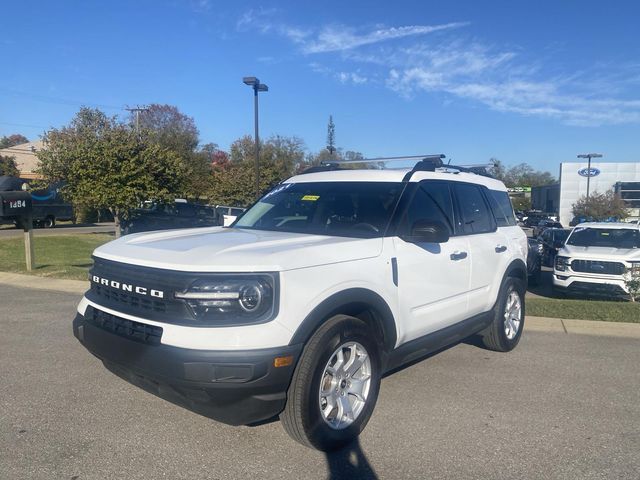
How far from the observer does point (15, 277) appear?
1060 centimetres

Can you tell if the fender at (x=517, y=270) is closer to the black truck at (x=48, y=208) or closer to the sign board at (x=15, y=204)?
the sign board at (x=15, y=204)

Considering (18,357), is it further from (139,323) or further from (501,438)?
(501,438)

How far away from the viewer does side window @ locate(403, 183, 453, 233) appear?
4.46 metres

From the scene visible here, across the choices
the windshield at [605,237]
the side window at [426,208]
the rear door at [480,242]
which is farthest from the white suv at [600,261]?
the side window at [426,208]

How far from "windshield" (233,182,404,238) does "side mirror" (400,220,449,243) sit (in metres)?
0.26

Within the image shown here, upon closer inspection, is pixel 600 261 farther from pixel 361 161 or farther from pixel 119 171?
pixel 119 171

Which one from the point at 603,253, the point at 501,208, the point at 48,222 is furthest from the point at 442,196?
the point at 48,222

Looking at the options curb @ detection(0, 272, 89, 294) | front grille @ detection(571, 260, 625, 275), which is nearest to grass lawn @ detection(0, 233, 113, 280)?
curb @ detection(0, 272, 89, 294)

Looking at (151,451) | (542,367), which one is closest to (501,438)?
(542,367)

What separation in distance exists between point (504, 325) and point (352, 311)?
2705 millimetres

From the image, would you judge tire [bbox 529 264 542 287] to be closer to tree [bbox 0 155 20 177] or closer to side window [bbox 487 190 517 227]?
side window [bbox 487 190 517 227]

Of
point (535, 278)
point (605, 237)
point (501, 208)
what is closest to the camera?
point (501, 208)

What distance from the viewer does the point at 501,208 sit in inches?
243

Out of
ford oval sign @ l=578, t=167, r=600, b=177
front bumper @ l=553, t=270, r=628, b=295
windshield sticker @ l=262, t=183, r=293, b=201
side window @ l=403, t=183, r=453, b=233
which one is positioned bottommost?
front bumper @ l=553, t=270, r=628, b=295
